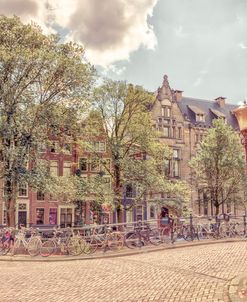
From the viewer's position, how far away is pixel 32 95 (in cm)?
2792

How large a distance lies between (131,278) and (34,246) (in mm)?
8633

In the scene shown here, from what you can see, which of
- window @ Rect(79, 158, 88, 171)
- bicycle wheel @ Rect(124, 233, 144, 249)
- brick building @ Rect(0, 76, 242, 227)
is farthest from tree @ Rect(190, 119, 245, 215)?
bicycle wheel @ Rect(124, 233, 144, 249)

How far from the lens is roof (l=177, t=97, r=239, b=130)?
57.6 metres

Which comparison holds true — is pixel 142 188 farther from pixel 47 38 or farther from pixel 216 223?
pixel 47 38

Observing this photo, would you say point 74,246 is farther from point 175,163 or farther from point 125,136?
point 175,163

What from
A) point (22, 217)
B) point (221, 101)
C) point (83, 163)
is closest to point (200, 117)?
point (221, 101)

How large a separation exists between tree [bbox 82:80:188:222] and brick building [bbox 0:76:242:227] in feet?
7.34

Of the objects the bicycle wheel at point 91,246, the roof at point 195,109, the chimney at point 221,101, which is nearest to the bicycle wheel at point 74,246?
the bicycle wheel at point 91,246

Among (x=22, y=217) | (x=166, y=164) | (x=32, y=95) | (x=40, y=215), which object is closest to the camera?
(x=32, y=95)

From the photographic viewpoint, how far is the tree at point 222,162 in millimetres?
42656

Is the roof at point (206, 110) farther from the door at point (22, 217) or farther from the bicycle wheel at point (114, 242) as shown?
the bicycle wheel at point (114, 242)

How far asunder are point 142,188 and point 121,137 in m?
4.57

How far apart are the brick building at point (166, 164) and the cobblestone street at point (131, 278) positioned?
2069 cm

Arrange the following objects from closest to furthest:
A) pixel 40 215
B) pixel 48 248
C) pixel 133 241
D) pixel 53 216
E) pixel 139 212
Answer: pixel 48 248, pixel 133 241, pixel 40 215, pixel 53 216, pixel 139 212
